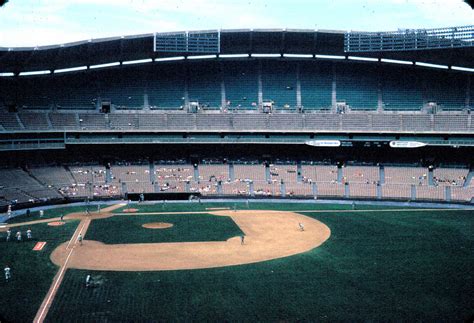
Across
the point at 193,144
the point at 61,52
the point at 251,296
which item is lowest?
the point at 251,296

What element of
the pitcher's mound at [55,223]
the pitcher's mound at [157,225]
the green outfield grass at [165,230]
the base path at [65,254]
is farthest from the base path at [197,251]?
the pitcher's mound at [55,223]

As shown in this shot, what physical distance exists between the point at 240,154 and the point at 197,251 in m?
37.6

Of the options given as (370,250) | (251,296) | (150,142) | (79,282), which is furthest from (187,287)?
(150,142)

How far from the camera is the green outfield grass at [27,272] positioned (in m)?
19.4

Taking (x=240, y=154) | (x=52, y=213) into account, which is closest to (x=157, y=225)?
(x=52, y=213)

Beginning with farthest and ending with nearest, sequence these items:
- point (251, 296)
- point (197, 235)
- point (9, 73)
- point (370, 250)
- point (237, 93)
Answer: point (237, 93)
point (9, 73)
point (197, 235)
point (370, 250)
point (251, 296)

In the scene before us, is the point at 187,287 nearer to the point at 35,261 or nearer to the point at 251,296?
the point at 251,296

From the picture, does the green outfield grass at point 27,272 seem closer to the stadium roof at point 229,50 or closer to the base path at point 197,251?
the base path at point 197,251

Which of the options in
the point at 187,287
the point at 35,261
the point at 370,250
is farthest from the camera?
the point at 370,250

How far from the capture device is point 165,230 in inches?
1454

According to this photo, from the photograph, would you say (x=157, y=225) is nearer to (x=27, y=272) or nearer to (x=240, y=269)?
(x=27, y=272)

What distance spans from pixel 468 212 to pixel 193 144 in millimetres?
36814

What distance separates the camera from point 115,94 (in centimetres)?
6750

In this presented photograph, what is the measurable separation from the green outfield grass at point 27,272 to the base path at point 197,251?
3.94 ft
